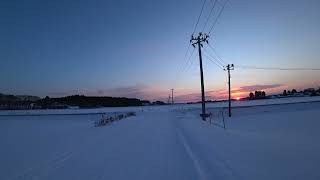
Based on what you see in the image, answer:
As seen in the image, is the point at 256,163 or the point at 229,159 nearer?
the point at 256,163

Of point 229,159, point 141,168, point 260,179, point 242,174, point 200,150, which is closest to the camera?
point 260,179

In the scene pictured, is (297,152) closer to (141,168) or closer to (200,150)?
(200,150)

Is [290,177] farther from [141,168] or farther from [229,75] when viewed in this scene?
[229,75]

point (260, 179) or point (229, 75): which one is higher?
point (229, 75)

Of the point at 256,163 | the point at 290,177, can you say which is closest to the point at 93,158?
the point at 256,163

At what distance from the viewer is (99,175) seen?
8.58 meters

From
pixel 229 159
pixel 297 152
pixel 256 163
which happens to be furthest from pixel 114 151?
pixel 297 152

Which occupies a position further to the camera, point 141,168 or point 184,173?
point 141,168

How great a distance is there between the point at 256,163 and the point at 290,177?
1.87m

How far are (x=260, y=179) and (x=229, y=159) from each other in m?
2.85

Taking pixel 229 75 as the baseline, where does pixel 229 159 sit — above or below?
below

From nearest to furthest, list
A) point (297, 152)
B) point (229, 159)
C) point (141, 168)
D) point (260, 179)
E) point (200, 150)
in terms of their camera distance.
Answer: point (260, 179) < point (141, 168) < point (229, 159) < point (297, 152) < point (200, 150)

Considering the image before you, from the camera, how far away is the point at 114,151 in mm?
13227

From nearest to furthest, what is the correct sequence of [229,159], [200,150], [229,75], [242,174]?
[242,174] → [229,159] → [200,150] → [229,75]
